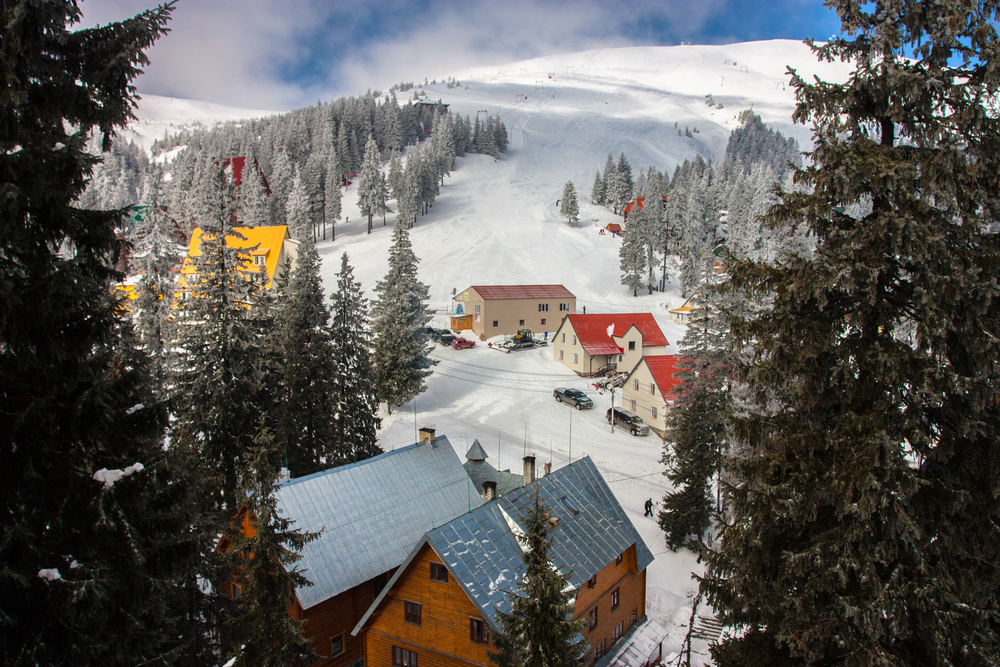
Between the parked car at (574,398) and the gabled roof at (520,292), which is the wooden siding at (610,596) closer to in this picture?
the parked car at (574,398)

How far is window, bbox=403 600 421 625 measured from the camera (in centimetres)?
1798

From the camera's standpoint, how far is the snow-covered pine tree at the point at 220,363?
69.9 ft

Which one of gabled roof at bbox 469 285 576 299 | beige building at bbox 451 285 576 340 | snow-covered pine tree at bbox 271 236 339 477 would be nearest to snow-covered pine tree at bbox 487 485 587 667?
snow-covered pine tree at bbox 271 236 339 477

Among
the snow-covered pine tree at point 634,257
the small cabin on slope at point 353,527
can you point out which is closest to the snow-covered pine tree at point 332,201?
the snow-covered pine tree at point 634,257

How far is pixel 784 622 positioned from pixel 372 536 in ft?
51.3

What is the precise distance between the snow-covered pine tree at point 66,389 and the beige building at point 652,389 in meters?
37.9

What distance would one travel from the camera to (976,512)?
7.86 m

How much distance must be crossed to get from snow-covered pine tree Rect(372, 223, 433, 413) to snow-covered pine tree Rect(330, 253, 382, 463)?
802 centimetres

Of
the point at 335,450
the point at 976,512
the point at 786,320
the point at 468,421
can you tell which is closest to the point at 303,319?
the point at 335,450

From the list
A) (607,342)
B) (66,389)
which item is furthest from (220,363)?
(607,342)

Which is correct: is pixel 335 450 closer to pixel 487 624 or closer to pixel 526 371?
pixel 487 624

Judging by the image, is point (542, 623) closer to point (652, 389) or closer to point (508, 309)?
point (652, 389)

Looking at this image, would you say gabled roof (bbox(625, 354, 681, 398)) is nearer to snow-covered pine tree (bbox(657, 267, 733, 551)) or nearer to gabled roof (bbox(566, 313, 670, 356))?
gabled roof (bbox(566, 313, 670, 356))

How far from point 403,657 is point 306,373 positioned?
14.9 metres
